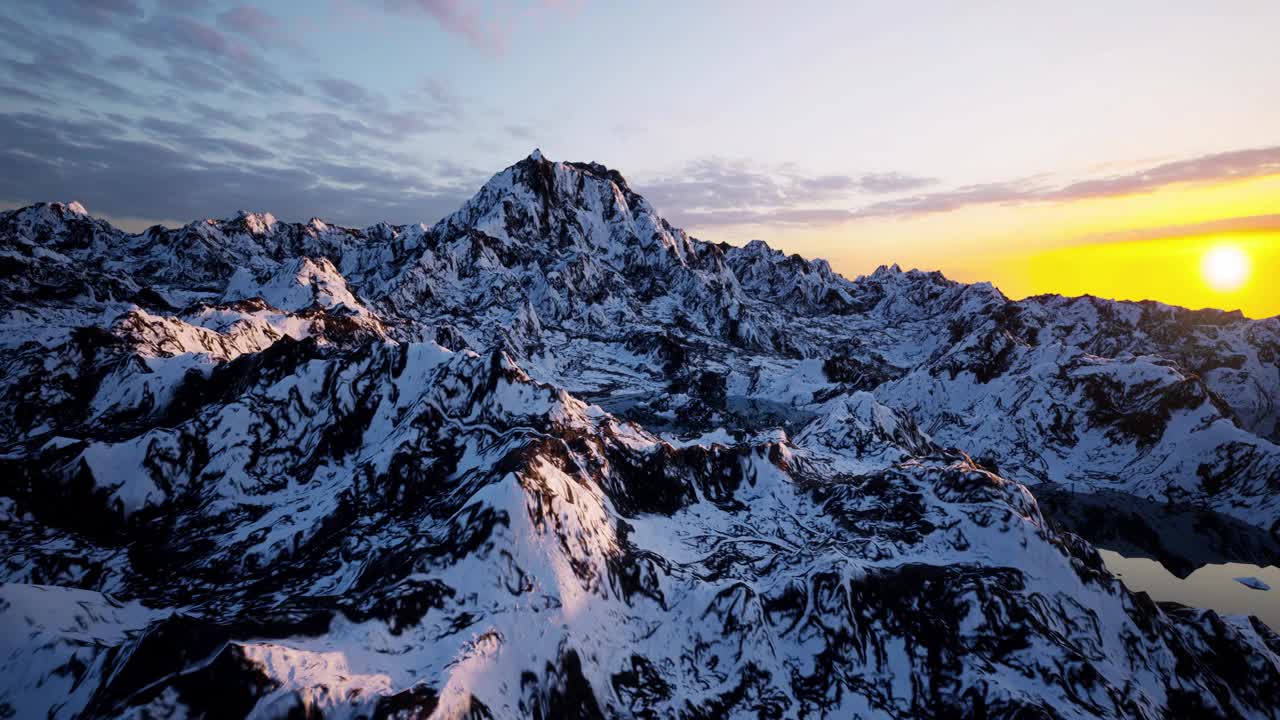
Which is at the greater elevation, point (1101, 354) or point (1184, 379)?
point (1184, 379)

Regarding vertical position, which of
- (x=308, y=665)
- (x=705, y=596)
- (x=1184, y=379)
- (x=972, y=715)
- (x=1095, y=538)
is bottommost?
(x=1095, y=538)

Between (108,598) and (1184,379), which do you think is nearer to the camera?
Answer: (108,598)

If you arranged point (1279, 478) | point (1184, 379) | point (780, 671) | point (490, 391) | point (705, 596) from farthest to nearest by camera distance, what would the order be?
1. point (1184, 379)
2. point (1279, 478)
3. point (490, 391)
4. point (705, 596)
5. point (780, 671)

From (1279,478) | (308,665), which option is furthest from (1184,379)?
(308,665)

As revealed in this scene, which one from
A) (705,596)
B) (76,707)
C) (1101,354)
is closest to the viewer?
(76,707)

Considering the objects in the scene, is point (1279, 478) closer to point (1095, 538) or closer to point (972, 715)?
point (1095, 538)

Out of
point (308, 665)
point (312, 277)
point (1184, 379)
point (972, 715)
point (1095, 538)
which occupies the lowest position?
point (1095, 538)

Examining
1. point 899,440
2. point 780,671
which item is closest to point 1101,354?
point 899,440

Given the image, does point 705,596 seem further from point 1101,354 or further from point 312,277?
point 1101,354

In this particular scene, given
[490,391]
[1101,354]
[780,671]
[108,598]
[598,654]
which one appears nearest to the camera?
[108,598]
